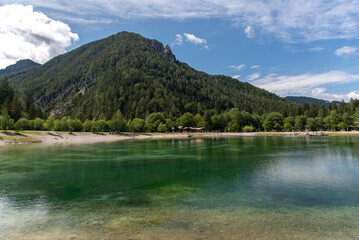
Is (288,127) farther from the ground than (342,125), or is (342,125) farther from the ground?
(342,125)

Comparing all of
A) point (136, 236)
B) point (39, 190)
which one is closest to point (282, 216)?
point (136, 236)

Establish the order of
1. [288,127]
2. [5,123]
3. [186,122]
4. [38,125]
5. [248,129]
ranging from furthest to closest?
[186,122]
[248,129]
[288,127]
[38,125]
[5,123]

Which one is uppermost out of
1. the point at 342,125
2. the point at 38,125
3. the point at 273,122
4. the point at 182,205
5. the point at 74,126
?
the point at 273,122

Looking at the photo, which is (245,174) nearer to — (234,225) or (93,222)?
(234,225)

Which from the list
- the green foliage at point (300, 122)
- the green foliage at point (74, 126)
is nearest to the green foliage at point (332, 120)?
the green foliage at point (300, 122)

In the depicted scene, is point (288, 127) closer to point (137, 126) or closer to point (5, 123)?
point (137, 126)

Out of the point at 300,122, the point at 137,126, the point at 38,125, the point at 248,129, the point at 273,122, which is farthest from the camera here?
the point at 248,129

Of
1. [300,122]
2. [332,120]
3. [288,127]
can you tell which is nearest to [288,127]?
[288,127]

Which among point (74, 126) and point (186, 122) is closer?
point (74, 126)

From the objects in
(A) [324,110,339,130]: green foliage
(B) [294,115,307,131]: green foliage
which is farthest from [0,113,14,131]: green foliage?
(A) [324,110,339,130]: green foliage

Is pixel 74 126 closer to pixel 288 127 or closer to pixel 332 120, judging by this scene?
pixel 288 127

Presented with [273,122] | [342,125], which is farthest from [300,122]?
[342,125]

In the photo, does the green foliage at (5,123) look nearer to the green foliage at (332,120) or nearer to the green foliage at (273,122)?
the green foliage at (273,122)

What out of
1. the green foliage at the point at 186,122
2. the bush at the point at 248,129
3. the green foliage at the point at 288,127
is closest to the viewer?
the green foliage at the point at 288,127
